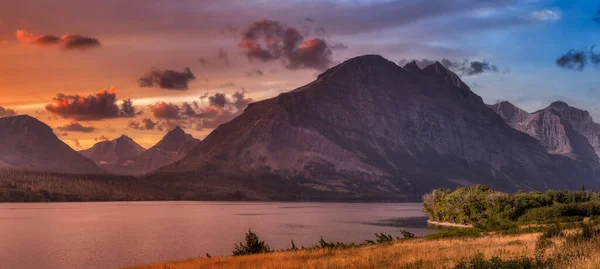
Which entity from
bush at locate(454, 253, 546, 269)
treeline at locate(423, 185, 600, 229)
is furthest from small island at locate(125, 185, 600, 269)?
treeline at locate(423, 185, 600, 229)

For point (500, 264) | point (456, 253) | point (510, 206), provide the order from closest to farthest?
point (500, 264)
point (456, 253)
point (510, 206)

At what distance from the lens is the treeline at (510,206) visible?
375 feet

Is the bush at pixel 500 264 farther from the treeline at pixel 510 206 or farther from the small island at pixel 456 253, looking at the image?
the treeline at pixel 510 206

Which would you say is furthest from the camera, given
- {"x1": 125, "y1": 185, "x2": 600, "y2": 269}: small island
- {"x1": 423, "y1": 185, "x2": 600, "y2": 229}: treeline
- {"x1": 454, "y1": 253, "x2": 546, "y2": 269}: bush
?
{"x1": 423, "y1": 185, "x2": 600, "y2": 229}: treeline

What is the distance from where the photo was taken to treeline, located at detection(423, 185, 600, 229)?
114 metres

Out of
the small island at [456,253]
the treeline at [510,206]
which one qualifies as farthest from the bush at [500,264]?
the treeline at [510,206]

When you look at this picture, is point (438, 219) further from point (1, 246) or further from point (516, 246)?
point (516, 246)

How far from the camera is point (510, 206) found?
151 metres

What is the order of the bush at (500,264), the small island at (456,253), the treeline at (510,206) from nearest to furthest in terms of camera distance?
the bush at (500,264), the small island at (456,253), the treeline at (510,206)

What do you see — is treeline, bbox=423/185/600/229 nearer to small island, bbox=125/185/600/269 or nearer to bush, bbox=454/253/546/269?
small island, bbox=125/185/600/269

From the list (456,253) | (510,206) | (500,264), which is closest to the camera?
(500,264)

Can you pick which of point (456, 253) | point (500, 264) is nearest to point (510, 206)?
point (456, 253)

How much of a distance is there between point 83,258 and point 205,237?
4466 cm

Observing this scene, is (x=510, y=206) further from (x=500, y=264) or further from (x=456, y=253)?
(x=500, y=264)
